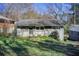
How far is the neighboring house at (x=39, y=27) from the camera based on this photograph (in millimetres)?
1407

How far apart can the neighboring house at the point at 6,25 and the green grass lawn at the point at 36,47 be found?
66 mm

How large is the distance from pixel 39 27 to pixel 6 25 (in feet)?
0.91

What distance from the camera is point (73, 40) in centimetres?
140

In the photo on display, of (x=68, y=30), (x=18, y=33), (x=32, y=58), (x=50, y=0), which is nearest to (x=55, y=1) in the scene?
(x=50, y=0)

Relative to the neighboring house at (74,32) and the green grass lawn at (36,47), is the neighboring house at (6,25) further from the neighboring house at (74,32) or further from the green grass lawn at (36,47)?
the neighboring house at (74,32)

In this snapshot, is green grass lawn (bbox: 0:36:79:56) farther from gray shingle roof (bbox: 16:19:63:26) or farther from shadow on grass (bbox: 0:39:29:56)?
gray shingle roof (bbox: 16:19:63:26)

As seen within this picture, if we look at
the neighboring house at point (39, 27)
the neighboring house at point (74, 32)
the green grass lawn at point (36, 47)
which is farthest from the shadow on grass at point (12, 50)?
the neighboring house at point (74, 32)

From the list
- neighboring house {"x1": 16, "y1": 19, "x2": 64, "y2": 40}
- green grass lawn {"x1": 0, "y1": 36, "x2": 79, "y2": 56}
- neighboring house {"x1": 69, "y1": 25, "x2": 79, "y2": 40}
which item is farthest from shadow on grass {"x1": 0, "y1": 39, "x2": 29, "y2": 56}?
neighboring house {"x1": 69, "y1": 25, "x2": 79, "y2": 40}

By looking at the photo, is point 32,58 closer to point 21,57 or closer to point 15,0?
point 21,57

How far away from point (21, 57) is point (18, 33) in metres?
0.20

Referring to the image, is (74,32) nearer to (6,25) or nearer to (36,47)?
(36,47)

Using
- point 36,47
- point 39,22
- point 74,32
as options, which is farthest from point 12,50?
point 74,32

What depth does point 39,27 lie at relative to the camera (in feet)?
4.67

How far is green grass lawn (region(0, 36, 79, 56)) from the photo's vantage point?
1.40m
